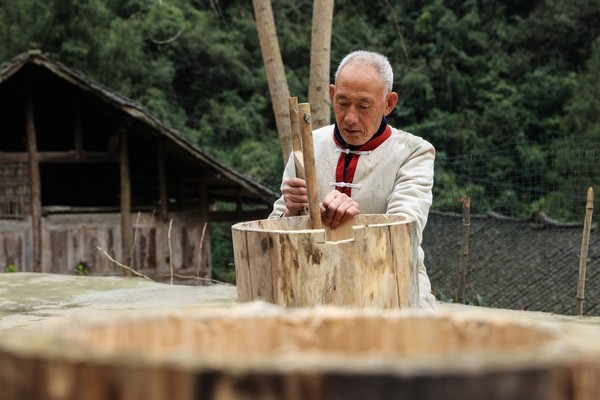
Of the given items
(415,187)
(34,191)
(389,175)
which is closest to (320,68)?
(389,175)

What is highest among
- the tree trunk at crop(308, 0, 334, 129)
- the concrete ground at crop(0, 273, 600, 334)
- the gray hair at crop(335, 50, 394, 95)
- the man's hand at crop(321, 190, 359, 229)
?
the tree trunk at crop(308, 0, 334, 129)

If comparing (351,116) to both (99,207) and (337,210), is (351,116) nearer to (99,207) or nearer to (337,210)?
(337,210)

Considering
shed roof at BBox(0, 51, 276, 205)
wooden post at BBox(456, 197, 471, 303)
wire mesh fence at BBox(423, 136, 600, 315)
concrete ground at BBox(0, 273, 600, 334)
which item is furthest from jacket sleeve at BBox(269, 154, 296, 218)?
shed roof at BBox(0, 51, 276, 205)

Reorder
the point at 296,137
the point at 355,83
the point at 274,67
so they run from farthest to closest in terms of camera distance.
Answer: the point at 274,67, the point at 355,83, the point at 296,137

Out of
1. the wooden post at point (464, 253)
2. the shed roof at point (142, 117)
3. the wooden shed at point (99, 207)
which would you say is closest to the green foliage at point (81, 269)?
the wooden shed at point (99, 207)

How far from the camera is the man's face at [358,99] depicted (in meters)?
3.91

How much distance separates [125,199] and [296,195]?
8.85 meters

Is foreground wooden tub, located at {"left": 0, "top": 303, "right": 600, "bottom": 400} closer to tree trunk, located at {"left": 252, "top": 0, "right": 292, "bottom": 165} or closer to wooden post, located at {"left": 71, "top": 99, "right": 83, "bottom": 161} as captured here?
tree trunk, located at {"left": 252, "top": 0, "right": 292, "bottom": 165}

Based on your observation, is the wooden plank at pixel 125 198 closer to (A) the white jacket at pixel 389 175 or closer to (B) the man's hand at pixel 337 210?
(A) the white jacket at pixel 389 175

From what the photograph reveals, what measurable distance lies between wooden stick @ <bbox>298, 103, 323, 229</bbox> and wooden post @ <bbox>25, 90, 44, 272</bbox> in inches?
377

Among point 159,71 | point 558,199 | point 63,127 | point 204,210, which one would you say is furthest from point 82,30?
point 558,199

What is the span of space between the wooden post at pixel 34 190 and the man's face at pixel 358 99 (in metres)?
9.10

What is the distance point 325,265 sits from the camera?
309cm

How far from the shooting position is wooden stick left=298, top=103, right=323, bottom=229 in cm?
329
